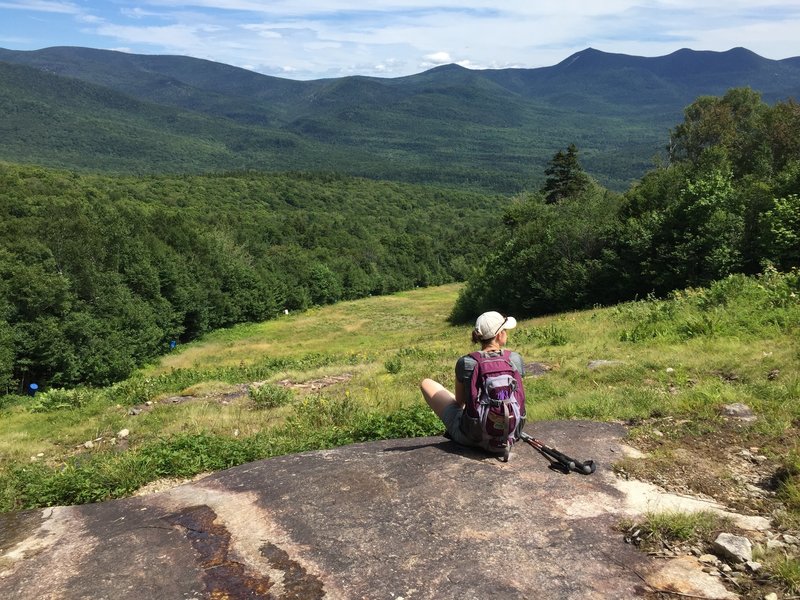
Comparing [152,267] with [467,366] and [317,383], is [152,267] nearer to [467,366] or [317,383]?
[317,383]

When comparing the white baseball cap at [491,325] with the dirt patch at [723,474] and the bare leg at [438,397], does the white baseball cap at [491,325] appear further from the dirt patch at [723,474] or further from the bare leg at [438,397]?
the dirt patch at [723,474]

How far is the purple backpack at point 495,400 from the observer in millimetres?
5688

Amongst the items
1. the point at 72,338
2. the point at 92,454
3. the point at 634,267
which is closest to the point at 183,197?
the point at 72,338

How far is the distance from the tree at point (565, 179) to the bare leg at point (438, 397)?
5080 centimetres

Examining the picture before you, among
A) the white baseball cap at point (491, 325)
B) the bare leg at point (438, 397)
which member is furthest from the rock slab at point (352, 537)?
the white baseball cap at point (491, 325)

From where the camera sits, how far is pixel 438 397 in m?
6.77

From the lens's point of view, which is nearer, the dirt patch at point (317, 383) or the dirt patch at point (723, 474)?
the dirt patch at point (723, 474)

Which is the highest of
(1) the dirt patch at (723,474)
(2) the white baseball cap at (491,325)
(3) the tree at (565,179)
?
(3) the tree at (565,179)

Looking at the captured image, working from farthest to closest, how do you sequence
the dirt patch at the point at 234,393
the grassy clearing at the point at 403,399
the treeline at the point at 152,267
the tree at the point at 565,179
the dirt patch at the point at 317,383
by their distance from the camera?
the tree at the point at 565,179, the treeline at the point at 152,267, the dirt patch at the point at 317,383, the dirt patch at the point at 234,393, the grassy clearing at the point at 403,399

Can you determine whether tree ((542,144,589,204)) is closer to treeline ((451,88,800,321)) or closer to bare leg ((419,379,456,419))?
treeline ((451,88,800,321))

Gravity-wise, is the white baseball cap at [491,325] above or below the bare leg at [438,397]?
above

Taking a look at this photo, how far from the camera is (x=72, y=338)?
38094mm

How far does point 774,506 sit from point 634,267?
28866 millimetres

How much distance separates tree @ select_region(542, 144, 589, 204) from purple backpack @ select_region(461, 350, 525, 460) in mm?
51632
